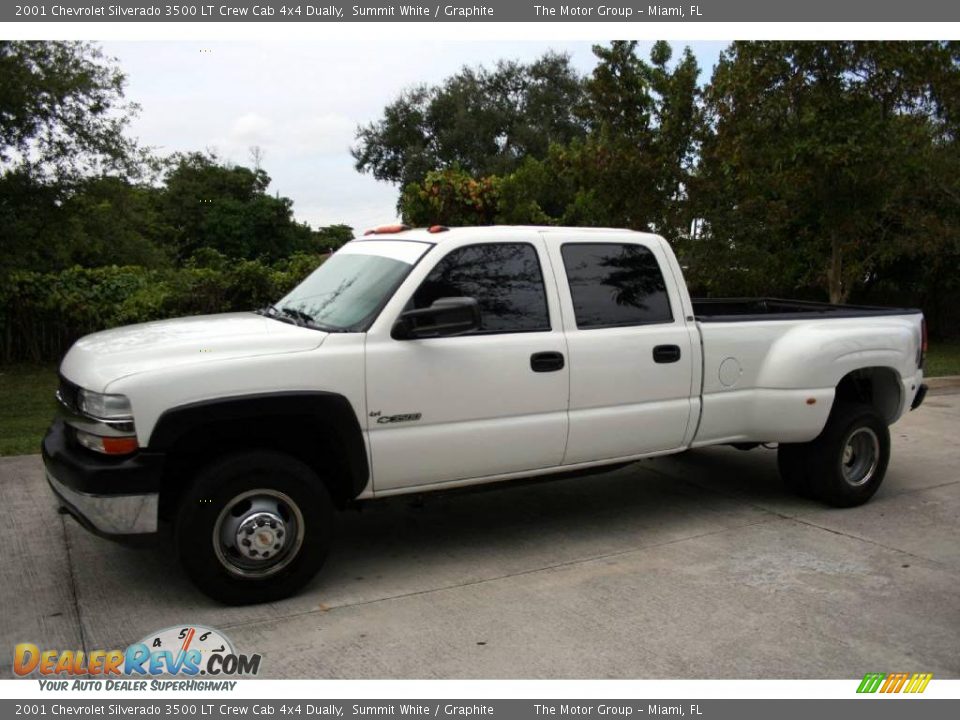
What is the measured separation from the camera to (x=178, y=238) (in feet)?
136

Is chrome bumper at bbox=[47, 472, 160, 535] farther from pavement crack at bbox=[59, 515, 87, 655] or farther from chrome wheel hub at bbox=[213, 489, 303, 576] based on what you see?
pavement crack at bbox=[59, 515, 87, 655]

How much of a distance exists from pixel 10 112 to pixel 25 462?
19.6ft

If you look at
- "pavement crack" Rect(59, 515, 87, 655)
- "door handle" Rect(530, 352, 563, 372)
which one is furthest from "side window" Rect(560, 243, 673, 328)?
"pavement crack" Rect(59, 515, 87, 655)

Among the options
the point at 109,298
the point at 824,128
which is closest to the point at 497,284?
the point at 824,128

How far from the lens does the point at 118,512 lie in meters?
4.41

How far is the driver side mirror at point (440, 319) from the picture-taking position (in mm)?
4805

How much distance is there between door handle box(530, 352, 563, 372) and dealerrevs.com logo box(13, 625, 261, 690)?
7.30ft

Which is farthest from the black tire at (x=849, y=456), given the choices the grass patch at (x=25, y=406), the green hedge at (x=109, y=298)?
the green hedge at (x=109, y=298)

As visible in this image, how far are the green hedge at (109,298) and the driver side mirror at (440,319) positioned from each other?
9.58 metres

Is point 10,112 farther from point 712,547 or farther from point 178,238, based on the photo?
point 178,238

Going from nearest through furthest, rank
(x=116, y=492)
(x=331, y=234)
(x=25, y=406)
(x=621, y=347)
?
(x=116, y=492), (x=621, y=347), (x=25, y=406), (x=331, y=234)

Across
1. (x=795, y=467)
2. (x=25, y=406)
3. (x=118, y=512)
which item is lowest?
(x=25, y=406)

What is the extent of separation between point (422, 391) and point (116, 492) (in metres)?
1.63

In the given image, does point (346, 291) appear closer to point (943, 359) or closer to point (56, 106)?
point (56, 106)
